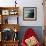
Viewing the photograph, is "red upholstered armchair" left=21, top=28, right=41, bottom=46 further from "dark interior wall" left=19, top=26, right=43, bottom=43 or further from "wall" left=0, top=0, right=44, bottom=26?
"wall" left=0, top=0, right=44, bottom=26

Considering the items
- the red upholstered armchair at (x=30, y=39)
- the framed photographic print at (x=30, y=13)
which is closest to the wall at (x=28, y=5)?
the framed photographic print at (x=30, y=13)

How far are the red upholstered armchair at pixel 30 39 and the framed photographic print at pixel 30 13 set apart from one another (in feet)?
1.42

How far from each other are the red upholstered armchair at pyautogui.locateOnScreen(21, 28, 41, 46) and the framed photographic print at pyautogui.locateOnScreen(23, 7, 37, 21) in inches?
17.0

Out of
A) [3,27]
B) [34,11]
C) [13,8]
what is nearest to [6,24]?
[3,27]

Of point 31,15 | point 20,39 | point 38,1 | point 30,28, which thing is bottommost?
point 20,39

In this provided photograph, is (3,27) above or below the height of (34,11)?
below

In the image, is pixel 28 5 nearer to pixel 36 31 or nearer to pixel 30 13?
pixel 30 13

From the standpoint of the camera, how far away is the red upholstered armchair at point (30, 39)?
5.59 meters

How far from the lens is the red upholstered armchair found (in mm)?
5586

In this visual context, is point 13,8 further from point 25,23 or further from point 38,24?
point 38,24

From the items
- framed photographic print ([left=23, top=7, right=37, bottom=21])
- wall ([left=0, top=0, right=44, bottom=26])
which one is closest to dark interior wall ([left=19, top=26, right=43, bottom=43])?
wall ([left=0, top=0, right=44, bottom=26])

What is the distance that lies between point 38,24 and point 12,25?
0.96 metres

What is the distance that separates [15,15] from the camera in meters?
5.98

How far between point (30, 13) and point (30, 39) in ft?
3.38
